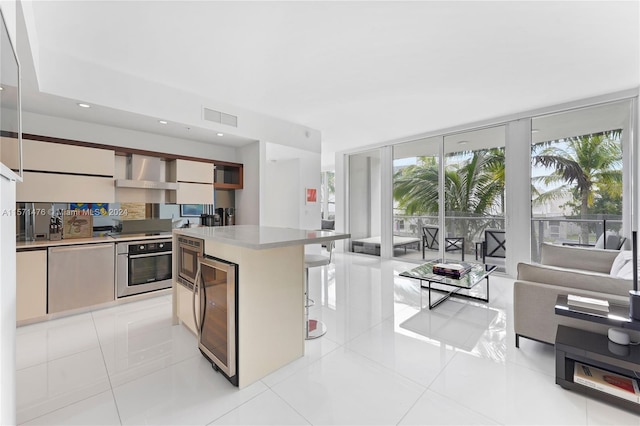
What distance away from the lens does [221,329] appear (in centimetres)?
193

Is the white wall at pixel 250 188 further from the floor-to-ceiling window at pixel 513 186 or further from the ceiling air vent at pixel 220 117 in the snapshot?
the floor-to-ceiling window at pixel 513 186

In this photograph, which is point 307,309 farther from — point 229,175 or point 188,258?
point 229,175

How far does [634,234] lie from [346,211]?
5747 millimetres

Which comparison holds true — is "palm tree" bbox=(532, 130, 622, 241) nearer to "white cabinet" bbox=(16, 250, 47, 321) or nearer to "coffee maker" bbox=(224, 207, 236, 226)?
"coffee maker" bbox=(224, 207, 236, 226)

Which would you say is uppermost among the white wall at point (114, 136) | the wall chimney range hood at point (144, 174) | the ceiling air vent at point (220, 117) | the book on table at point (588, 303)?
the ceiling air vent at point (220, 117)

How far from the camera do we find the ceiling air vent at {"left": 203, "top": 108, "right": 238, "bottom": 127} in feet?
12.6

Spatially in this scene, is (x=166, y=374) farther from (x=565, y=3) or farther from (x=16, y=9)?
(x=565, y=3)

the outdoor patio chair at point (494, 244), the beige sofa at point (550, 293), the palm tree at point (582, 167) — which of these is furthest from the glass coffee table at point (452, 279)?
the palm tree at point (582, 167)

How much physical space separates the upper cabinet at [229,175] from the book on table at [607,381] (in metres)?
4.61

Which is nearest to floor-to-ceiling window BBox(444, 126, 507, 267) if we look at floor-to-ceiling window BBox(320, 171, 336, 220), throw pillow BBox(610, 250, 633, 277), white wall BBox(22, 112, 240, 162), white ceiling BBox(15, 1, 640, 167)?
white ceiling BBox(15, 1, 640, 167)

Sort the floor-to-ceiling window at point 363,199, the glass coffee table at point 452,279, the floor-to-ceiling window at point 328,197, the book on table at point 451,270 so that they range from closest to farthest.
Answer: the glass coffee table at point 452,279, the book on table at point 451,270, the floor-to-ceiling window at point 363,199, the floor-to-ceiling window at point 328,197

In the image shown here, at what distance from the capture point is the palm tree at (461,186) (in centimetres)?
481

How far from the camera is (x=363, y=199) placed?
7199mm

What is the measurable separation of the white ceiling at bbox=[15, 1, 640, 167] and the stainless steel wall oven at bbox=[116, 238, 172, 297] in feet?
5.31
